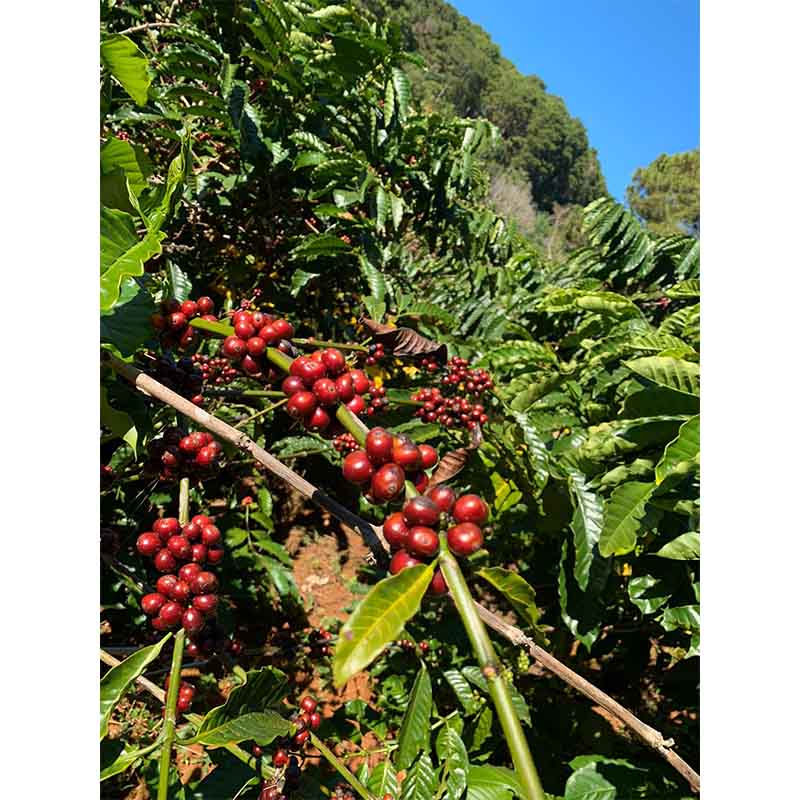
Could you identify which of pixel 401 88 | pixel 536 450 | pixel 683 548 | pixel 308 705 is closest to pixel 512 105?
pixel 401 88

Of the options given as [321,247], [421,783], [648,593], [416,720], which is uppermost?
[321,247]

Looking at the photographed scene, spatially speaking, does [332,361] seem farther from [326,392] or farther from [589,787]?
[589,787]

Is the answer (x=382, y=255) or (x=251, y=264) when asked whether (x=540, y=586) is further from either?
(x=251, y=264)

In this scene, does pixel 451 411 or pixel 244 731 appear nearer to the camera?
pixel 244 731

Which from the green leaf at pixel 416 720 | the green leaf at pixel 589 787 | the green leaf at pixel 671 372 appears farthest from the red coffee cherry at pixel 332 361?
the green leaf at pixel 589 787

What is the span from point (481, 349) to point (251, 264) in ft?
5.70

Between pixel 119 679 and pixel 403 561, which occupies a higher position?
pixel 403 561

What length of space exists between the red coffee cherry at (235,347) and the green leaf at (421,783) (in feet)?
4.56

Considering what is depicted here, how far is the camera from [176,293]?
6.12 feet

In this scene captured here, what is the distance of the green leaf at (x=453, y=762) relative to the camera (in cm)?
165

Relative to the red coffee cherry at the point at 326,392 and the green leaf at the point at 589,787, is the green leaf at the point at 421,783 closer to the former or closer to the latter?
the green leaf at the point at 589,787

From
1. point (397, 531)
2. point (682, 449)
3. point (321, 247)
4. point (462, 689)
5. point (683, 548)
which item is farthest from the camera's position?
point (321, 247)

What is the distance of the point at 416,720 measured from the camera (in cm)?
152

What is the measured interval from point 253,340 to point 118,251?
247mm
